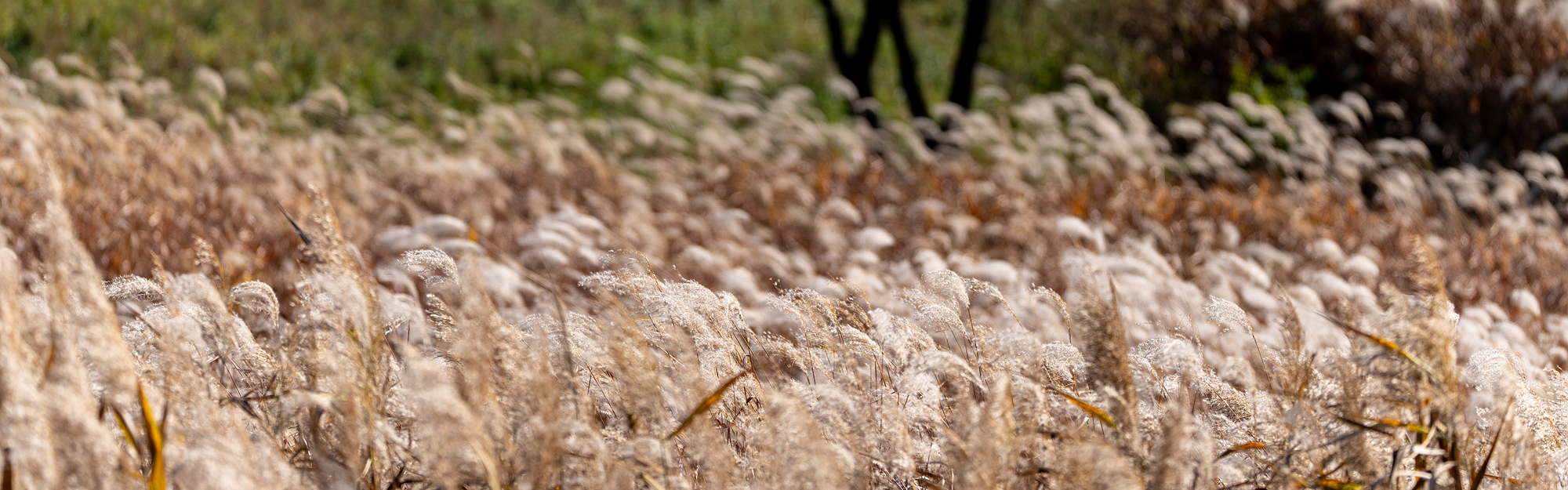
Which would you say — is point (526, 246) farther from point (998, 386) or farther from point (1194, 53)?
point (1194, 53)

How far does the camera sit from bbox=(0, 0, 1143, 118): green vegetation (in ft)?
27.1

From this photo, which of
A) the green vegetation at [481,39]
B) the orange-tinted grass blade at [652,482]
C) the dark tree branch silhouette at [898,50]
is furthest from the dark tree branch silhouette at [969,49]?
the orange-tinted grass blade at [652,482]

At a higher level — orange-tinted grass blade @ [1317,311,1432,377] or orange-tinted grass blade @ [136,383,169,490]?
orange-tinted grass blade @ [1317,311,1432,377]

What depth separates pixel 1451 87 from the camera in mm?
5996

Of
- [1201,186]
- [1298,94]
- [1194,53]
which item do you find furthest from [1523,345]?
[1194,53]

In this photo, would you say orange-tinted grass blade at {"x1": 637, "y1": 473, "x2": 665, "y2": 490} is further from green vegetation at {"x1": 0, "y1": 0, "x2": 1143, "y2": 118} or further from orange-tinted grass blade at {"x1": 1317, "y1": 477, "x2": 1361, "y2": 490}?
green vegetation at {"x1": 0, "y1": 0, "x2": 1143, "y2": 118}

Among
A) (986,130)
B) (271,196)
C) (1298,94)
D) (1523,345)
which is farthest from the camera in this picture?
(1298,94)

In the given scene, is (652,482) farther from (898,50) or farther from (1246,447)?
(898,50)

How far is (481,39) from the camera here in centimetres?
1141

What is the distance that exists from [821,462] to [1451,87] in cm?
651

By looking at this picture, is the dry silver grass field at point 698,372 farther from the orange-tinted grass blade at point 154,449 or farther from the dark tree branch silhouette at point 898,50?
the dark tree branch silhouette at point 898,50

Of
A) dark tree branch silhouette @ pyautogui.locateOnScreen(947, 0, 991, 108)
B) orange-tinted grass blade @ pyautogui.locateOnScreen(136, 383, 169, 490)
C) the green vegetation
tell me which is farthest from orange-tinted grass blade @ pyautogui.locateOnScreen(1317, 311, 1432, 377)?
the green vegetation

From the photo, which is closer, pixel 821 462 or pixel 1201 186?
pixel 821 462

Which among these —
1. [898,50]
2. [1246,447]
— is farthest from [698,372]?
[898,50]
